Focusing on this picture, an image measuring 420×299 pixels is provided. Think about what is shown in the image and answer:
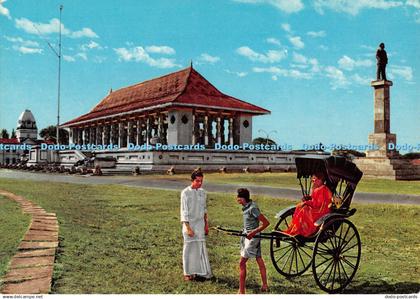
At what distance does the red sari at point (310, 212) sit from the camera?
5094mm

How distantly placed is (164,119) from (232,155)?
36.4 feet

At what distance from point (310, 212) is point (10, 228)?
4.45 meters

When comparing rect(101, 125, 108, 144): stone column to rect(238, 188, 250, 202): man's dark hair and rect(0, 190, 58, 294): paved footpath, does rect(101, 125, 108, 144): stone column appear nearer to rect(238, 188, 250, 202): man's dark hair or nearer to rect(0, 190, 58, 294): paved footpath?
rect(0, 190, 58, 294): paved footpath

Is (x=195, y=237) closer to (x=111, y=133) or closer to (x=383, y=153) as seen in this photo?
(x=383, y=153)

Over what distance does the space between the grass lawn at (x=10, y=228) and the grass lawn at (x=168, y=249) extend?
0.22 metres

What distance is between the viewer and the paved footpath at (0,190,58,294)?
4902 mm

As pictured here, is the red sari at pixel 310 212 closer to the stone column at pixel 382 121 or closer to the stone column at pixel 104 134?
the stone column at pixel 382 121

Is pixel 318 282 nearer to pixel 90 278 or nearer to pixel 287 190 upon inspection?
pixel 90 278

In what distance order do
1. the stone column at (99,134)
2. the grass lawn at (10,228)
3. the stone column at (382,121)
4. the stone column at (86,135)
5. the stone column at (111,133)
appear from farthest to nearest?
the stone column at (99,134)
the stone column at (111,133)
the stone column at (86,135)
the stone column at (382,121)
the grass lawn at (10,228)

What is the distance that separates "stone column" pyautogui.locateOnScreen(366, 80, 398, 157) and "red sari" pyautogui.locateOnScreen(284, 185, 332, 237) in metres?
11.9

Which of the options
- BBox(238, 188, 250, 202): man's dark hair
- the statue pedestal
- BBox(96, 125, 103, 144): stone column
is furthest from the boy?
BBox(96, 125, 103, 144): stone column

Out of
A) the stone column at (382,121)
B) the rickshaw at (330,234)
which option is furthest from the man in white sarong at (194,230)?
the stone column at (382,121)

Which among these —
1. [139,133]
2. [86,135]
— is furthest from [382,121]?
[86,135]

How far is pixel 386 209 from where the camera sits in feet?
29.4
